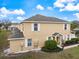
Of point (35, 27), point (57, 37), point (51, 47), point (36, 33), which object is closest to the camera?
point (51, 47)

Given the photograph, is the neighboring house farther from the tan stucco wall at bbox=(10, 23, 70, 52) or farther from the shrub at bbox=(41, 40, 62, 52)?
the shrub at bbox=(41, 40, 62, 52)

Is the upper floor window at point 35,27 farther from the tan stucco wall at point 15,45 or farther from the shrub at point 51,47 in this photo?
the shrub at point 51,47

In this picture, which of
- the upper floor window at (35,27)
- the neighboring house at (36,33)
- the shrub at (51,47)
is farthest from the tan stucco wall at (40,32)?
the shrub at (51,47)

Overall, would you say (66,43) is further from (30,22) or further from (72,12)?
(72,12)

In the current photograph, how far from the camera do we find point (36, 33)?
2800 centimetres

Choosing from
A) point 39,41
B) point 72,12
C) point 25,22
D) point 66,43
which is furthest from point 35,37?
point 72,12

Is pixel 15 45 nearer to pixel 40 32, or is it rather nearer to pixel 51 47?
pixel 40 32

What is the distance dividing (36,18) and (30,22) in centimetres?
177

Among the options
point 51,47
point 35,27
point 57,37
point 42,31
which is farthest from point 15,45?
point 57,37

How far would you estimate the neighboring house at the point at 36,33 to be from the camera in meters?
26.9

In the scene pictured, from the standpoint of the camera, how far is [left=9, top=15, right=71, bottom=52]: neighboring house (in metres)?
26.9

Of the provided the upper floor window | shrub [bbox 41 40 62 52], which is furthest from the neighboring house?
shrub [bbox 41 40 62 52]

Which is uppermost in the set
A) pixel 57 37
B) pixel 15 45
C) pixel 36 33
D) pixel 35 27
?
pixel 35 27

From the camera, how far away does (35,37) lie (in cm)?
2805
